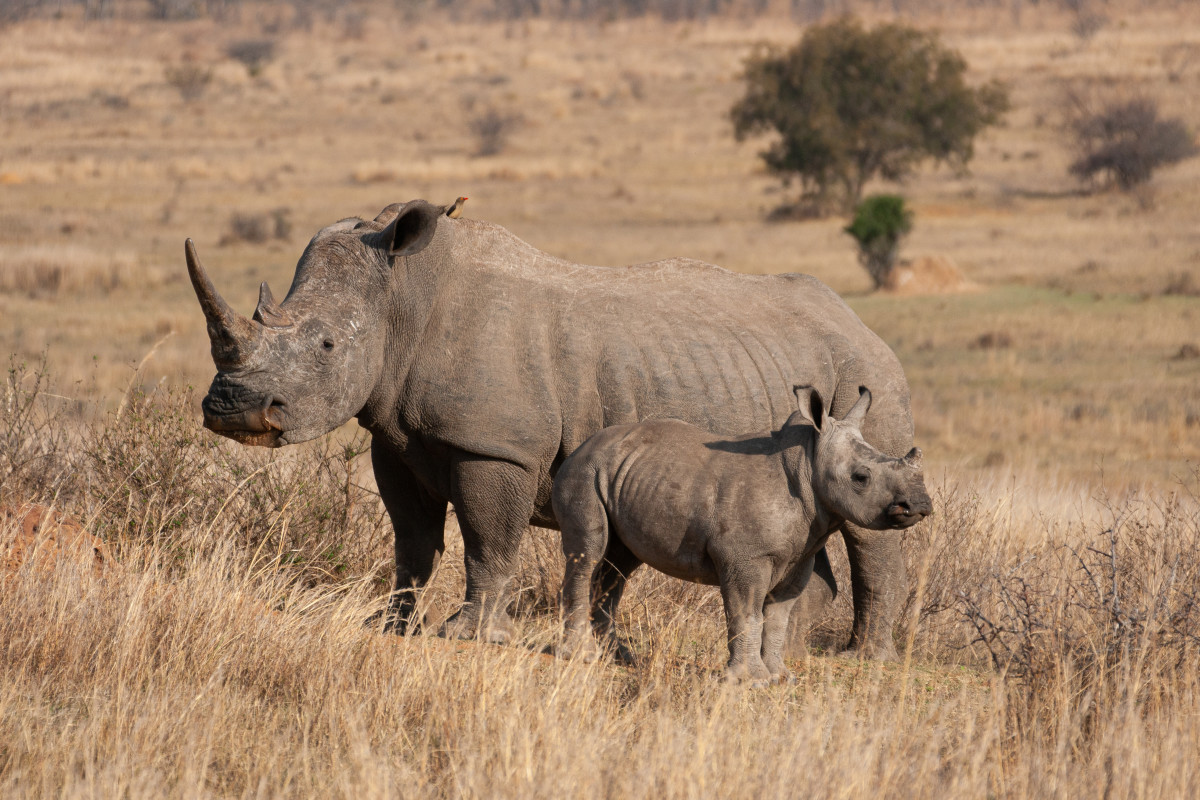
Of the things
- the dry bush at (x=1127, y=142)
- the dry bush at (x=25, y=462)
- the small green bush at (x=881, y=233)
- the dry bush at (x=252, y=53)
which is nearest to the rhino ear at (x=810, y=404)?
the dry bush at (x=25, y=462)

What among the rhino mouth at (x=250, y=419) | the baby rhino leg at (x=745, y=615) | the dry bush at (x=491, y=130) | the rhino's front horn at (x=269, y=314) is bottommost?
the dry bush at (x=491, y=130)

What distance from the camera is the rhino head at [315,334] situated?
5844 millimetres

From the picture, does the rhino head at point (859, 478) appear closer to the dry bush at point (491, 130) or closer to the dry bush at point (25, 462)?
the dry bush at point (25, 462)

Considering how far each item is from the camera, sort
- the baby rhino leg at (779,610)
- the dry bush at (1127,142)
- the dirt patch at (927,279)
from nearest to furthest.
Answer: the baby rhino leg at (779,610), the dirt patch at (927,279), the dry bush at (1127,142)

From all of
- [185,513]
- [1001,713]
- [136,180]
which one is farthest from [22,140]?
[1001,713]

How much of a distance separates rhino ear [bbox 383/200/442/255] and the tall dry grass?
159cm

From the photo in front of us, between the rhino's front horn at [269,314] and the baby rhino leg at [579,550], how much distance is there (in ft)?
4.43

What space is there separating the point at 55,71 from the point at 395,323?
6783 cm

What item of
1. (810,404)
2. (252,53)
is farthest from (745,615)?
(252,53)

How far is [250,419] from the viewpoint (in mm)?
5863

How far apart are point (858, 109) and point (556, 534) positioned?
37.9 m

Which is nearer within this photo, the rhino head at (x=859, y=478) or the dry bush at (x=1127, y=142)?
the rhino head at (x=859, y=478)

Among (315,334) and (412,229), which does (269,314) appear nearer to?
(315,334)

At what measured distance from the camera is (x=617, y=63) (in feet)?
264
